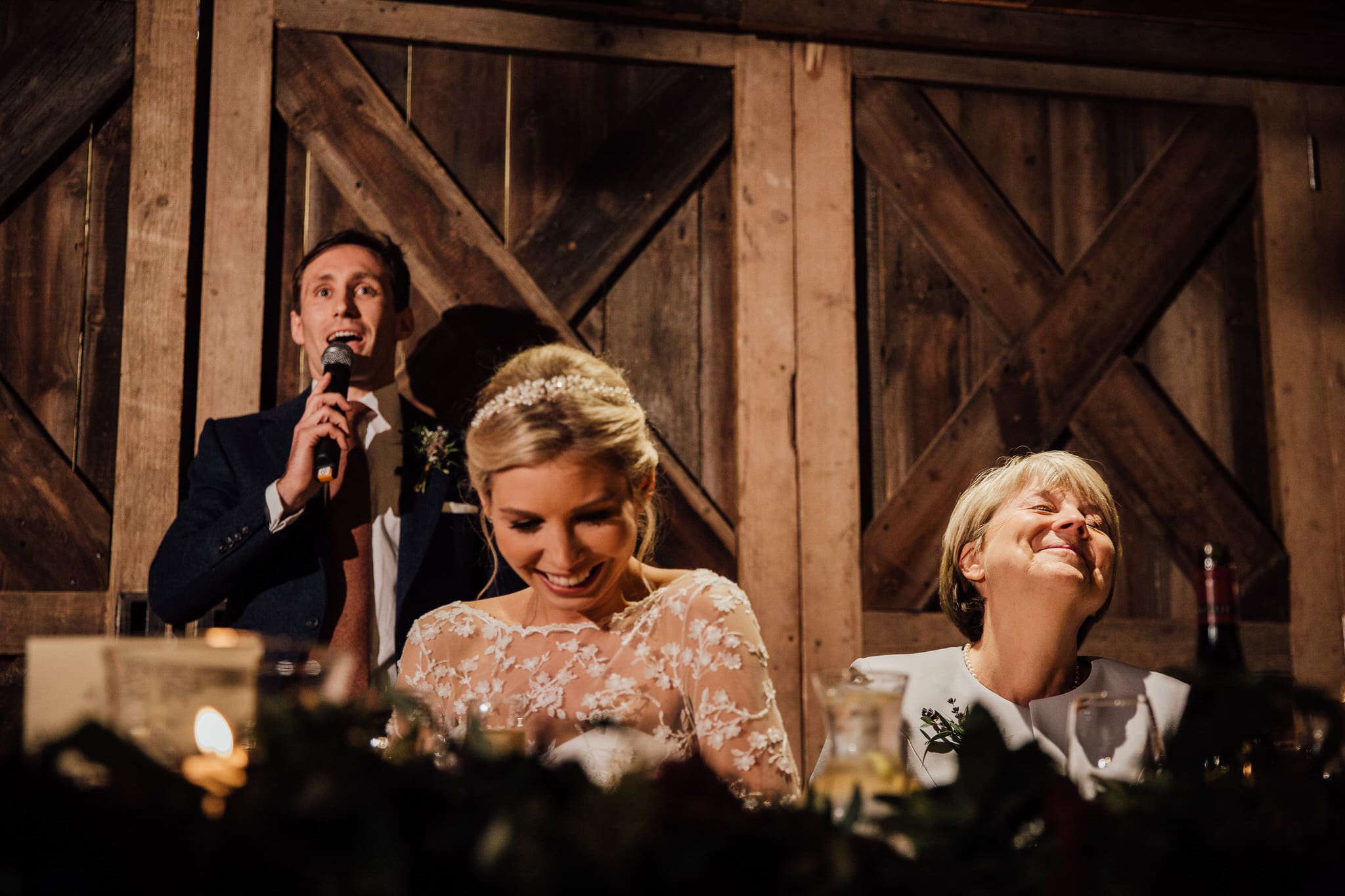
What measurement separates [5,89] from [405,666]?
7.14ft

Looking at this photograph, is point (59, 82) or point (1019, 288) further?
point (1019, 288)

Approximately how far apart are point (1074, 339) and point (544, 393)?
7.38 ft

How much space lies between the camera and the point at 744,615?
6.50ft

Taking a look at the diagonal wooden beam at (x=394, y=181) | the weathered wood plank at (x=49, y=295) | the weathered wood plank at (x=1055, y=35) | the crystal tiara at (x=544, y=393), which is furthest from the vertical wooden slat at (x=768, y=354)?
the weathered wood plank at (x=49, y=295)

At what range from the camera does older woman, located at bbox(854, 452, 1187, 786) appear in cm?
194

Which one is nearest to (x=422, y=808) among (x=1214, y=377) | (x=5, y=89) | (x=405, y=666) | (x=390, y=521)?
(x=405, y=666)

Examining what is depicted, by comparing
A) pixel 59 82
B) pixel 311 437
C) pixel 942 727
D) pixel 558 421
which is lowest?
pixel 942 727

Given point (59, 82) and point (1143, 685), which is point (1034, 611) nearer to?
point (1143, 685)

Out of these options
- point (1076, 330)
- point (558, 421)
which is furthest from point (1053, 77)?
point (558, 421)

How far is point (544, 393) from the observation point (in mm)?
2078

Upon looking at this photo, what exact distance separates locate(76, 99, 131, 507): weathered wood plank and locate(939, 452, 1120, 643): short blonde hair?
2.20 meters

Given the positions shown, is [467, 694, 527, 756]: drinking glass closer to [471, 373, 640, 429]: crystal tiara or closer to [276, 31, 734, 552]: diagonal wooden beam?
[471, 373, 640, 429]: crystal tiara

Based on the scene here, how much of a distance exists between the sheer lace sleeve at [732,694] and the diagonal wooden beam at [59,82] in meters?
2.34

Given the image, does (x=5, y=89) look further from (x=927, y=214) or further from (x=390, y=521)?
(x=927, y=214)
